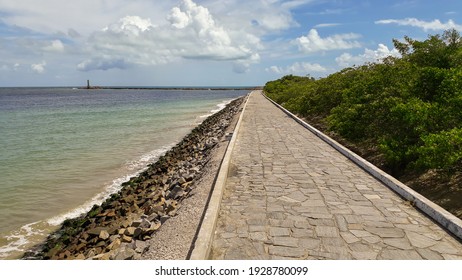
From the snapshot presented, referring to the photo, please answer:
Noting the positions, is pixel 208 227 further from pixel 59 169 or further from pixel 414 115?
pixel 59 169

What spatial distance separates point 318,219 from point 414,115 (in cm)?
448

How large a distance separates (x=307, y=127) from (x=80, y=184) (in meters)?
9.80

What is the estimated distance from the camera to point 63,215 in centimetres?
943

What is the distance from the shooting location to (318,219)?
5062mm

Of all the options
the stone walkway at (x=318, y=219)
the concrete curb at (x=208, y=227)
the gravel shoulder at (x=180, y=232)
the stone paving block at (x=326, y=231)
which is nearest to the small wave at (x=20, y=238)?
the gravel shoulder at (x=180, y=232)

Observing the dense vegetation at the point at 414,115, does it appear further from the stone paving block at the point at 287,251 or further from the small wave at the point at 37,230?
the small wave at the point at 37,230

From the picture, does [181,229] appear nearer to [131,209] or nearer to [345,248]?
[345,248]

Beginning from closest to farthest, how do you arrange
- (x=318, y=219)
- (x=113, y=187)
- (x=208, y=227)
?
(x=208, y=227) < (x=318, y=219) < (x=113, y=187)

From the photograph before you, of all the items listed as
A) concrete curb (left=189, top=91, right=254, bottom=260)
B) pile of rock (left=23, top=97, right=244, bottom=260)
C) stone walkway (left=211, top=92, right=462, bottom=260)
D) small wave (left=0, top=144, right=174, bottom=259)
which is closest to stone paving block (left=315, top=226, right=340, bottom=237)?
stone walkway (left=211, top=92, right=462, bottom=260)

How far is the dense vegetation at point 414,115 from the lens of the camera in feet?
22.4

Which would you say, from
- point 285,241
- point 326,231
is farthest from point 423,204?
point 285,241

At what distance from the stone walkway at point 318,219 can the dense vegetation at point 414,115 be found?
1344 mm

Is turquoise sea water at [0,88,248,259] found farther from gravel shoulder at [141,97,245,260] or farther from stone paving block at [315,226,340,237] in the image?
stone paving block at [315,226,340,237]
